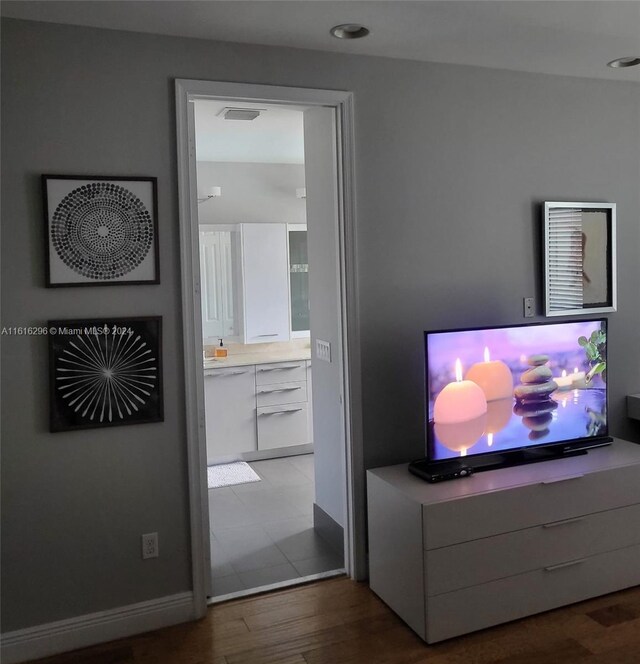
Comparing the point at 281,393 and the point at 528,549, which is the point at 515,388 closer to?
the point at 528,549

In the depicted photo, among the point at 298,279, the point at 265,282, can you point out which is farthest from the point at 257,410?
the point at 298,279

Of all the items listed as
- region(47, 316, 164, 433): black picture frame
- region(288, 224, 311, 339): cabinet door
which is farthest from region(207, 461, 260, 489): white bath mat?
region(47, 316, 164, 433): black picture frame

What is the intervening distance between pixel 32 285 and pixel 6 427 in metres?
0.56

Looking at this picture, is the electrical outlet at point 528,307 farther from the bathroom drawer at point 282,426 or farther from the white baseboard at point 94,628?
the bathroom drawer at point 282,426

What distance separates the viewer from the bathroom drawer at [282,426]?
5.43 metres

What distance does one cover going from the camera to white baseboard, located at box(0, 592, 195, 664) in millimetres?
2746

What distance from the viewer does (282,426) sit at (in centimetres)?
549

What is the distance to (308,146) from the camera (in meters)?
3.81

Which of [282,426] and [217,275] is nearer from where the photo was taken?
[282,426]

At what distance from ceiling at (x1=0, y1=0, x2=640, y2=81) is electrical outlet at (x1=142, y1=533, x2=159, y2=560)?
208 cm

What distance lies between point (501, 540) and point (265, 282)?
3359 mm

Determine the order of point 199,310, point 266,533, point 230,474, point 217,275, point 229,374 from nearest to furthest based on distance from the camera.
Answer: point 199,310, point 266,533, point 230,474, point 229,374, point 217,275

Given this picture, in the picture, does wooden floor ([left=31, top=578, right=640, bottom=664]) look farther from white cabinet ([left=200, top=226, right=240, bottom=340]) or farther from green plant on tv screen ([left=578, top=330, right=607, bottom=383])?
white cabinet ([left=200, top=226, right=240, bottom=340])

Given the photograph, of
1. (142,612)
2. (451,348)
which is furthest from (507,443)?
(142,612)
